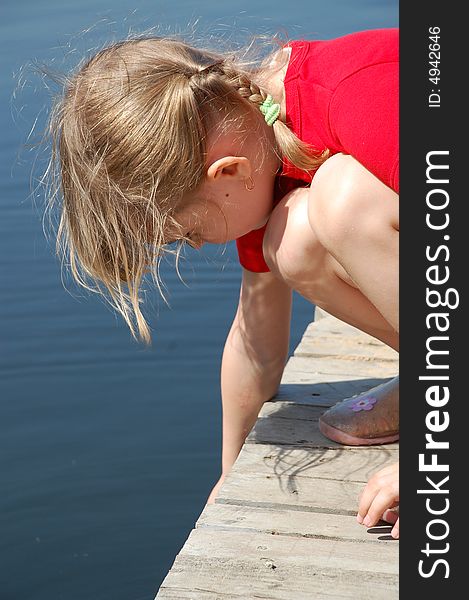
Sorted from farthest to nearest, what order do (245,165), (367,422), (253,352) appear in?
(253,352)
(367,422)
(245,165)

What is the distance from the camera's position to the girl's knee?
1.57m

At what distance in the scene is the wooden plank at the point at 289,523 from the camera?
1.58m

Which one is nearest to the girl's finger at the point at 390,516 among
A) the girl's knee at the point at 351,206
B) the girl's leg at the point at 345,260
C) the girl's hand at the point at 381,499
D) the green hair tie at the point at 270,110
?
the girl's hand at the point at 381,499

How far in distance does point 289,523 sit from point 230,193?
1.67 ft

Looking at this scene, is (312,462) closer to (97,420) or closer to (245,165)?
(245,165)

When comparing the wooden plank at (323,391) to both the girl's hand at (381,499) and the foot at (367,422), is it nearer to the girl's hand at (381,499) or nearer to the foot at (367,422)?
the foot at (367,422)

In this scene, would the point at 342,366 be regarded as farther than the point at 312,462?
Yes

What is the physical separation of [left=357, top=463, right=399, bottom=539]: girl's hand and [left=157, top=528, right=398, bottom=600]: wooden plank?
0.14 feet

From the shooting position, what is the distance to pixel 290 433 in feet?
6.30

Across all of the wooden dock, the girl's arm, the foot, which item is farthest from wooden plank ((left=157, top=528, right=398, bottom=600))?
the girl's arm

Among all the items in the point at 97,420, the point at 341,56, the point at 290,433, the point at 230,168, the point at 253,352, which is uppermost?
the point at 341,56

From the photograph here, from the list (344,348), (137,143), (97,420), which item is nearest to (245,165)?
(137,143)

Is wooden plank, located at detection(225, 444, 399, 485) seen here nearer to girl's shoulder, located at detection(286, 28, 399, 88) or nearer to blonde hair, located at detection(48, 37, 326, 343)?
blonde hair, located at detection(48, 37, 326, 343)

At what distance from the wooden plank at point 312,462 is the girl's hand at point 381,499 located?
121 millimetres
